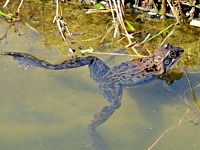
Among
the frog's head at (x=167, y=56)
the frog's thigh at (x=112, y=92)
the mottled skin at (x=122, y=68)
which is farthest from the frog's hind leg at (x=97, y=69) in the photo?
the frog's head at (x=167, y=56)

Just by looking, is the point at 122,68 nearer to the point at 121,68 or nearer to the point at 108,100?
the point at 121,68

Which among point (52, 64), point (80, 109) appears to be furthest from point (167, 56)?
point (52, 64)

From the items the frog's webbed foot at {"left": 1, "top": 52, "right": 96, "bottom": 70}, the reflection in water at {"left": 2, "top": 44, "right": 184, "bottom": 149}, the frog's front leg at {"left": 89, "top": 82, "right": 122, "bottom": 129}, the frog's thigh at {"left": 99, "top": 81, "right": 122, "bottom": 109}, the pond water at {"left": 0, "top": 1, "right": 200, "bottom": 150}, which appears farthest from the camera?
the frog's webbed foot at {"left": 1, "top": 52, "right": 96, "bottom": 70}

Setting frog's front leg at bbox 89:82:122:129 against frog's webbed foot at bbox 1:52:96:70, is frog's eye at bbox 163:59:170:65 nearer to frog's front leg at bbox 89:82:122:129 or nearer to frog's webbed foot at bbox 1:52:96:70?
frog's front leg at bbox 89:82:122:129

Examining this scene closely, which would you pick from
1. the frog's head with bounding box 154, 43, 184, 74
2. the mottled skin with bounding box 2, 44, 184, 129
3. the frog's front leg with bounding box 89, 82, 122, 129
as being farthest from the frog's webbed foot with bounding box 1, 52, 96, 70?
the frog's head with bounding box 154, 43, 184, 74

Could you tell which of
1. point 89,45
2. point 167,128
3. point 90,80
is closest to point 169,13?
point 89,45

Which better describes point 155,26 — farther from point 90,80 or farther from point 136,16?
point 90,80

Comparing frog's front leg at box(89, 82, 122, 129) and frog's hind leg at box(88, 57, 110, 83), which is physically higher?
frog's hind leg at box(88, 57, 110, 83)
